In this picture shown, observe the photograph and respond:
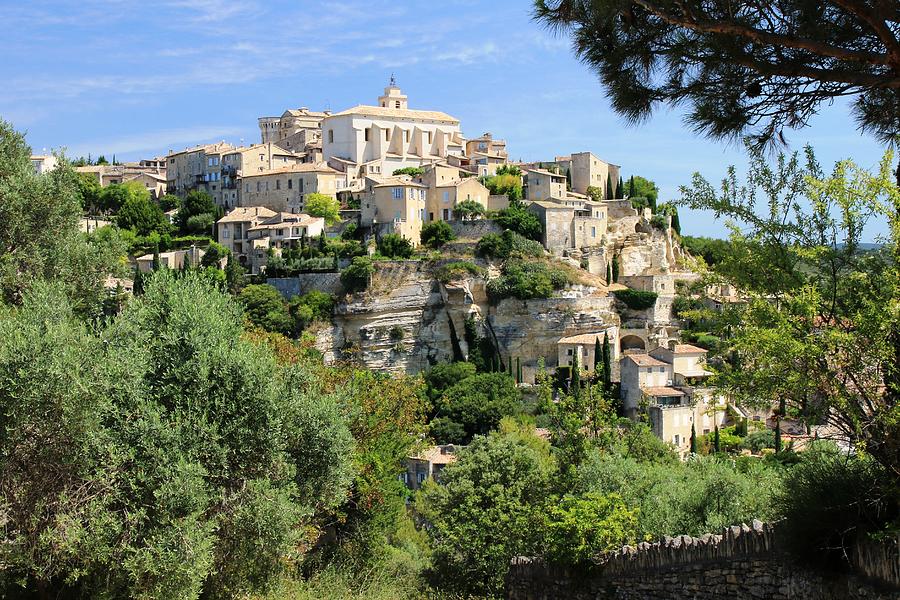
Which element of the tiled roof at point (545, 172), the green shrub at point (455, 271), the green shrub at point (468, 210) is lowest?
the green shrub at point (455, 271)

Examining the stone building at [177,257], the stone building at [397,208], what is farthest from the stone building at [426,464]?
the stone building at [177,257]

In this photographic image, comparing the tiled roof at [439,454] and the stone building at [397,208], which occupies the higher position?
the stone building at [397,208]

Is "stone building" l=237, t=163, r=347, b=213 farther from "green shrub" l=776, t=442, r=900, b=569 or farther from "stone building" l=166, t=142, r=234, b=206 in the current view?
"green shrub" l=776, t=442, r=900, b=569

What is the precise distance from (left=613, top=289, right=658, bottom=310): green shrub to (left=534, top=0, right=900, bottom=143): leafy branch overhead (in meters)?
63.3

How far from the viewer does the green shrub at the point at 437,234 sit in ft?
260

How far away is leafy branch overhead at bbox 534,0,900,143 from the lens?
34.4 ft

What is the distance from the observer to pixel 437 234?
79.4 metres

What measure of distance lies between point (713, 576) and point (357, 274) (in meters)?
65.6

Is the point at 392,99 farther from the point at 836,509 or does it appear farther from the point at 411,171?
the point at 836,509

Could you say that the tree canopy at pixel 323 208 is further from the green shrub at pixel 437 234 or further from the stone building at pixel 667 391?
the stone building at pixel 667 391

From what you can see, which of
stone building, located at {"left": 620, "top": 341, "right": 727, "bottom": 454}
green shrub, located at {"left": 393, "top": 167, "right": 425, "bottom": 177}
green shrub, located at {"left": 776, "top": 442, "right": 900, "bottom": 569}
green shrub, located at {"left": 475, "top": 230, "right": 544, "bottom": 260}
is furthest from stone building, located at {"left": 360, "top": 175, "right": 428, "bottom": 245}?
green shrub, located at {"left": 776, "top": 442, "right": 900, "bottom": 569}

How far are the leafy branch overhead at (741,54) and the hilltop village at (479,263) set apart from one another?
5070 centimetres

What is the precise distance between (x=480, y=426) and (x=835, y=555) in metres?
54.0

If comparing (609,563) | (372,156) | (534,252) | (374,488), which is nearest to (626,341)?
(534,252)
